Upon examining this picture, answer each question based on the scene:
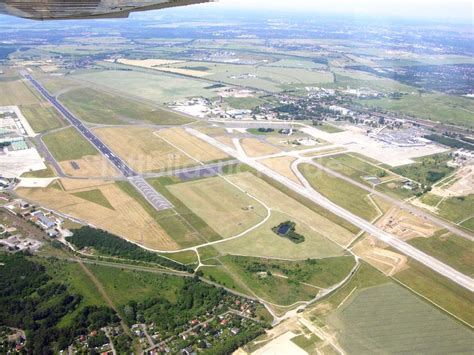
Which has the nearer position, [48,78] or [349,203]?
[349,203]

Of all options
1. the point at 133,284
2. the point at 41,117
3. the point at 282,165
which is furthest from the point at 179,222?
the point at 41,117

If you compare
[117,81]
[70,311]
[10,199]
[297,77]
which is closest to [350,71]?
[297,77]

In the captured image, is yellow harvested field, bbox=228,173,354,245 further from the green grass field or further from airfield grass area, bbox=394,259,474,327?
the green grass field

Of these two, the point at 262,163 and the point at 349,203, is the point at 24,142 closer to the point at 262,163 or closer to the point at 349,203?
the point at 262,163

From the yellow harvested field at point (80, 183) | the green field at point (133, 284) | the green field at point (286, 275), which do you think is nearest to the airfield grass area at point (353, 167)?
the green field at point (286, 275)

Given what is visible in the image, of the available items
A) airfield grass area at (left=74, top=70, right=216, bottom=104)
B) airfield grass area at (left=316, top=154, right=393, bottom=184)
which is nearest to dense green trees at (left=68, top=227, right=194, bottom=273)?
airfield grass area at (left=316, top=154, right=393, bottom=184)

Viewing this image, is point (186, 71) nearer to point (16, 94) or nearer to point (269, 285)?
point (16, 94)

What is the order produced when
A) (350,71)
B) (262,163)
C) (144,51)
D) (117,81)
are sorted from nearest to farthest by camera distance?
1. (262,163)
2. (117,81)
3. (350,71)
4. (144,51)
